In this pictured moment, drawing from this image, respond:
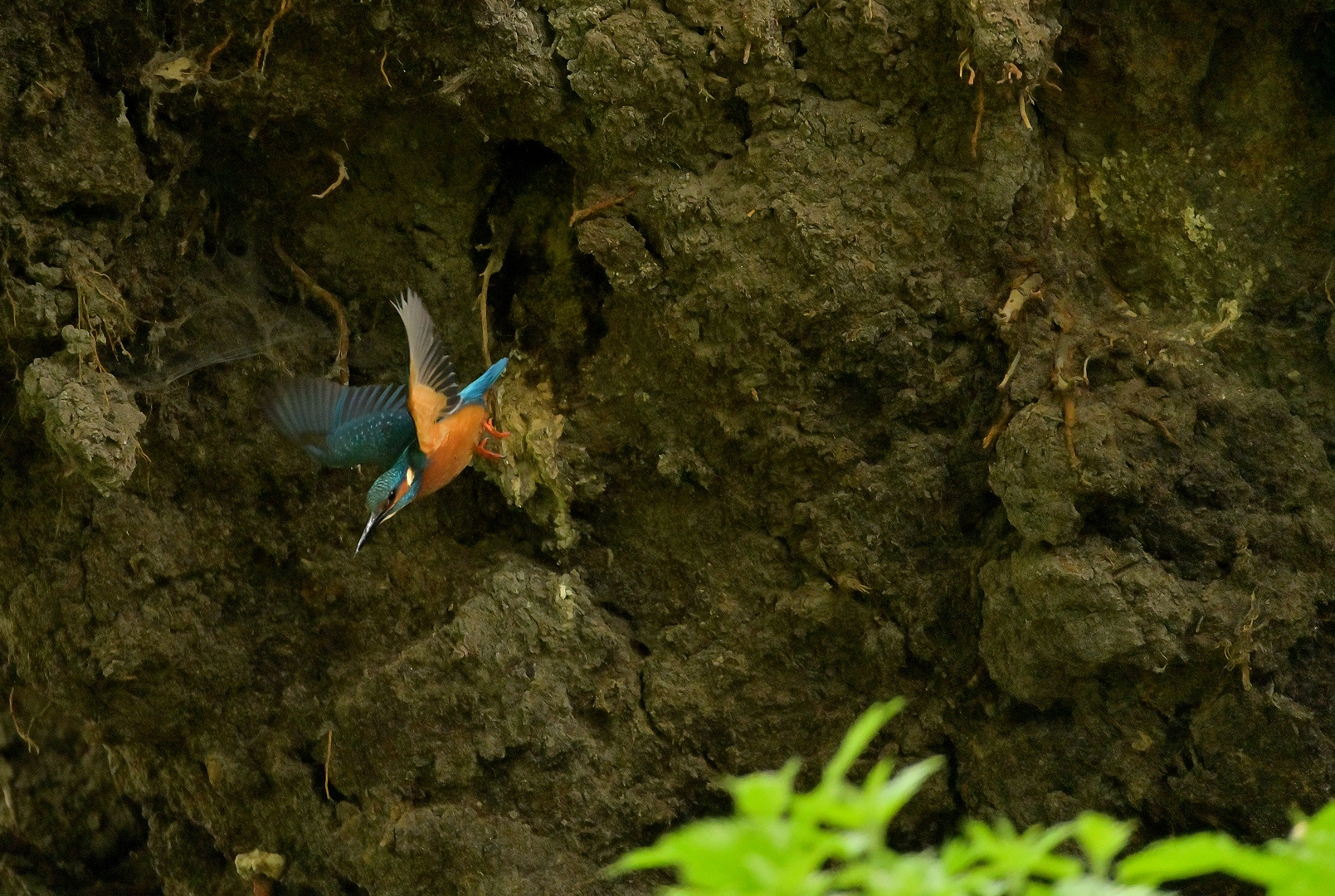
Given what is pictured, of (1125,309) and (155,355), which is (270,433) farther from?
(1125,309)

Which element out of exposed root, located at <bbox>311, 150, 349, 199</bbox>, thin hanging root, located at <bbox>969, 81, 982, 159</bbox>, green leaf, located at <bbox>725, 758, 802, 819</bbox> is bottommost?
exposed root, located at <bbox>311, 150, 349, 199</bbox>

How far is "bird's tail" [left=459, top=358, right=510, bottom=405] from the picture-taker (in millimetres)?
3311

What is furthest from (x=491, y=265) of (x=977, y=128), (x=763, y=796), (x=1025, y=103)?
(x=763, y=796)

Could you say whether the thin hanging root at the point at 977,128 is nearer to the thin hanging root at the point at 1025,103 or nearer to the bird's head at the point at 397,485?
the thin hanging root at the point at 1025,103

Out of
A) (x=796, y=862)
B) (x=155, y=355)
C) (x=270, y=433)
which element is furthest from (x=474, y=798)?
(x=796, y=862)

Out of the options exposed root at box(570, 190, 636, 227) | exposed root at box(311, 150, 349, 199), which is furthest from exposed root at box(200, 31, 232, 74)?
exposed root at box(570, 190, 636, 227)

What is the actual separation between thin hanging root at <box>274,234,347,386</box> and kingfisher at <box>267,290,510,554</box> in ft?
0.89

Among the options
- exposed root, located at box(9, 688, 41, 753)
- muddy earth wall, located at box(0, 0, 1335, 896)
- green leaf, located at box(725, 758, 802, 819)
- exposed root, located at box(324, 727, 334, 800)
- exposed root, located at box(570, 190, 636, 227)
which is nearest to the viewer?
green leaf, located at box(725, 758, 802, 819)

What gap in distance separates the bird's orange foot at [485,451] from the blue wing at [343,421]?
0.70ft

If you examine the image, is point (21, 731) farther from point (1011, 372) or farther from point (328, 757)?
point (1011, 372)

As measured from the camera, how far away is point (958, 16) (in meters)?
3.14

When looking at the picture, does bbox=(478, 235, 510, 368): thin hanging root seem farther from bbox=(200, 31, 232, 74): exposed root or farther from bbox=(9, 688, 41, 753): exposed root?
bbox=(9, 688, 41, 753): exposed root

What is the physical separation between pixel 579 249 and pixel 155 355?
1139 mm

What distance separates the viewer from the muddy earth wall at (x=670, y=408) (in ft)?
10.2
